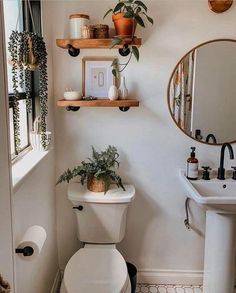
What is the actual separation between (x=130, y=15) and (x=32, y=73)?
659 millimetres

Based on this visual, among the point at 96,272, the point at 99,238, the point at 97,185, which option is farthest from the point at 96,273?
the point at 97,185

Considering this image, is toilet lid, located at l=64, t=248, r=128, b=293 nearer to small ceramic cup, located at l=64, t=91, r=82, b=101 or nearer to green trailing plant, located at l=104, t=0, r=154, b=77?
small ceramic cup, located at l=64, t=91, r=82, b=101

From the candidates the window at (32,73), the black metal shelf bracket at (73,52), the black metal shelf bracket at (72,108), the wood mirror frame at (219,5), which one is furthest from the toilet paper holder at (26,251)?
the wood mirror frame at (219,5)

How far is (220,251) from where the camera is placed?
1927 mm

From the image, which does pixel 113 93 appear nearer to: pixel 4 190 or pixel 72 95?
pixel 72 95

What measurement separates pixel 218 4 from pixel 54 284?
2087 mm

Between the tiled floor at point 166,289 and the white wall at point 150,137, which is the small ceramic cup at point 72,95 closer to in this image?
the white wall at point 150,137

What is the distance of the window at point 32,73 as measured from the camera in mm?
1549

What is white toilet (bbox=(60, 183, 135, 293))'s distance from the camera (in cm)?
168

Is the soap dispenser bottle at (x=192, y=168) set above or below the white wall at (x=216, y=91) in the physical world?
below

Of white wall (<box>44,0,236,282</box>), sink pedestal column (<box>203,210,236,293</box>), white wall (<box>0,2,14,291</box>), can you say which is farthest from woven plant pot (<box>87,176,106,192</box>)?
white wall (<box>0,2,14,291</box>)

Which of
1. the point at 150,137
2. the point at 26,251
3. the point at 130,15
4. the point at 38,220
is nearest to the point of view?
the point at 26,251

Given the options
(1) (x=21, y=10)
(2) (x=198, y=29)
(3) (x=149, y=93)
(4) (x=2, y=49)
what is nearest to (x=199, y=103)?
(3) (x=149, y=93)

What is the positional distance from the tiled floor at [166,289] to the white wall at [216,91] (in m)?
1.07
